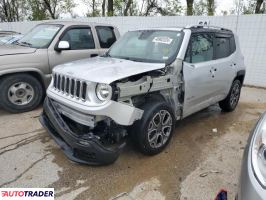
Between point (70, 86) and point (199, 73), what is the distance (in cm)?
205

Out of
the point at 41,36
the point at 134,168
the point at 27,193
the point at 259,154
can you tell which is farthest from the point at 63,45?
the point at 259,154

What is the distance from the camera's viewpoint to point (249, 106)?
20.7 ft

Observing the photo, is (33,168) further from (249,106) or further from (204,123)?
(249,106)

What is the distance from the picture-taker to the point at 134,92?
3070 millimetres

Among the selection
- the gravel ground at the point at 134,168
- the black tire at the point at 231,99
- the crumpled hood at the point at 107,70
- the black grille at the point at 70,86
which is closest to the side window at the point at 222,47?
the black tire at the point at 231,99

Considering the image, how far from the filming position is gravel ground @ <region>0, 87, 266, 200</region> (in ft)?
9.38

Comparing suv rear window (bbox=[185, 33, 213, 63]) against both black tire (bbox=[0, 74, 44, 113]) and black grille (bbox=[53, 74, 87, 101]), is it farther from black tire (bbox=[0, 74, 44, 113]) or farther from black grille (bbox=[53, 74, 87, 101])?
black tire (bbox=[0, 74, 44, 113])

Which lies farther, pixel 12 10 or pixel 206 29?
pixel 12 10

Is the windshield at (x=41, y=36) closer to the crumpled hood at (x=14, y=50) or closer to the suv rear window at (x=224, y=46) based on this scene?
the crumpled hood at (x=14, y=50)

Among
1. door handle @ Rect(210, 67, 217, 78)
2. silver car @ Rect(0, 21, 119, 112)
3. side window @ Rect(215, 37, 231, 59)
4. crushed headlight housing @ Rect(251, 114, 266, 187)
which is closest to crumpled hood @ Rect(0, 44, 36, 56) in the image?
silver car @ Rect(0, 21, 119, 112)

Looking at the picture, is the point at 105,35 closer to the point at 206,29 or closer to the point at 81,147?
the point at 206,29

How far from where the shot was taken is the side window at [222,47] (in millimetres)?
4746

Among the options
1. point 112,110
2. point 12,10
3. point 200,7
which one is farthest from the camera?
point 12,10

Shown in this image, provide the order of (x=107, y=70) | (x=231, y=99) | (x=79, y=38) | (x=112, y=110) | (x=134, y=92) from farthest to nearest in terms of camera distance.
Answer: (x=79, y=38) → (x=231, y=99) → (x=107, y=70) → (x=134, y=92) → (x=112, y=110)
